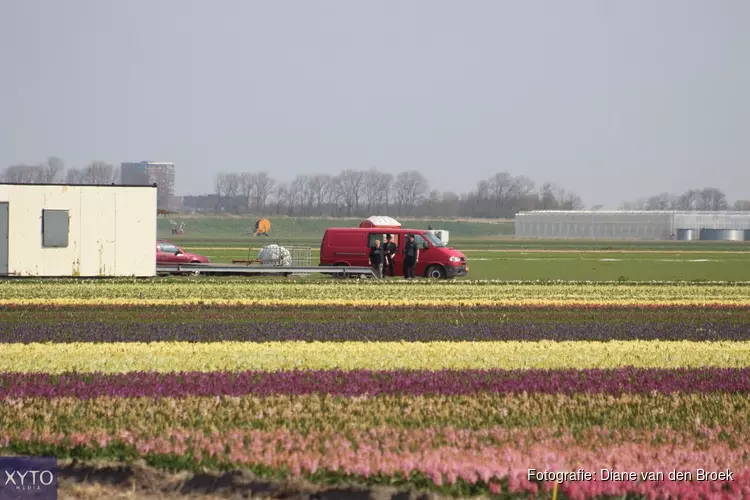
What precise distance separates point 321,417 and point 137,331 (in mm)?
10668

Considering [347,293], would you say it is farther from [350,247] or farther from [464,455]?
[464,455]

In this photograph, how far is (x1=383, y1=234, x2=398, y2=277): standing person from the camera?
139 ft

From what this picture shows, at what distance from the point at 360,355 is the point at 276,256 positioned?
1469 inches

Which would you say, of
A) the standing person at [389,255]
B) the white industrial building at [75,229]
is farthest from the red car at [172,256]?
the standing person at [389,255]

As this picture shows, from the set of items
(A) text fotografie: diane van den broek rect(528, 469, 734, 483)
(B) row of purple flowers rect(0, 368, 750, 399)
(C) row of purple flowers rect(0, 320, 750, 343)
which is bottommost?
(C) row of purple flowers rect(0, 320, 750, 343)

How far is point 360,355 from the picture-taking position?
18.5 meters

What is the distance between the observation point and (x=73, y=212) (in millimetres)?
38750

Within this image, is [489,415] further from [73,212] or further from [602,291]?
[73,212]

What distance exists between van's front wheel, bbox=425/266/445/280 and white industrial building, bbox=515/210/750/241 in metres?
112

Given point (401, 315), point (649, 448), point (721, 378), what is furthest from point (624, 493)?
point (401, 315)

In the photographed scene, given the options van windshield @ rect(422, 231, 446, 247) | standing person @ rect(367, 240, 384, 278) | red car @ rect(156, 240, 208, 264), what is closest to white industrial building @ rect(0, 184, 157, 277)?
standing person @ rect(367, 240, 384, 278)

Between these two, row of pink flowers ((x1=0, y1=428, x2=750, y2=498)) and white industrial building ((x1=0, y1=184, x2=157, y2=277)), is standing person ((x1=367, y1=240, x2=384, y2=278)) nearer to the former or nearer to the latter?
white industrial building ((x1=0, y1=184, x2=157, y2=277))

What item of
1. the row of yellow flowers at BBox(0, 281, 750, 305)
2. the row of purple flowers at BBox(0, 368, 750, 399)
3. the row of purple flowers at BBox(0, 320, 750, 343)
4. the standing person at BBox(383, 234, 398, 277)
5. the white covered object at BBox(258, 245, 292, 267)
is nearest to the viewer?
the row of purple flowers at BBox(0, 368, 750, 399)

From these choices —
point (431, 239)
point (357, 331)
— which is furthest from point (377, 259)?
point (357, 331)
